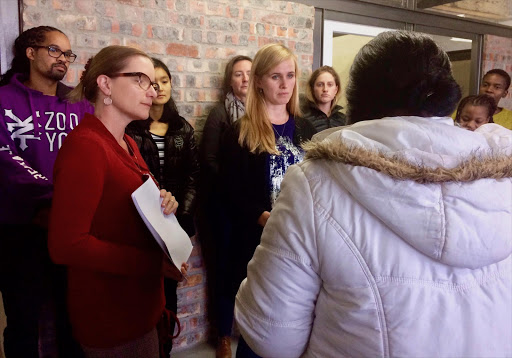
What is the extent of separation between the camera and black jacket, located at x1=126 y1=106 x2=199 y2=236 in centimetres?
281

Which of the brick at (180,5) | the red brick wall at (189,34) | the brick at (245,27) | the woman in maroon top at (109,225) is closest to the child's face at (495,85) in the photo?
the red brick wall at (189,34)

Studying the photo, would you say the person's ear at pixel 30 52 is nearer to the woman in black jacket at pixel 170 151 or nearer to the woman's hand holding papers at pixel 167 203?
the woman in black jacket at pixel 170 151

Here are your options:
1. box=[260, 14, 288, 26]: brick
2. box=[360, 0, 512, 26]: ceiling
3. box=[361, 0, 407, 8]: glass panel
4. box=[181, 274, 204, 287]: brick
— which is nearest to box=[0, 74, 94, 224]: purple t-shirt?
box=[181, 274, 204, 287]: brick

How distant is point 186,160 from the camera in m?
2.96

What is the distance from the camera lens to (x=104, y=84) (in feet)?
5.20

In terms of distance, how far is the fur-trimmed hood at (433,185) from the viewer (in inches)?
33.5

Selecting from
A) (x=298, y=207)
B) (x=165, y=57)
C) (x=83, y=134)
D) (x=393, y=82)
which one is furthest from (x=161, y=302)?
(x=165, y=57)

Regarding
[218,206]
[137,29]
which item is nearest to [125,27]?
[137,29]

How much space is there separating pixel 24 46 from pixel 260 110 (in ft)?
4.36

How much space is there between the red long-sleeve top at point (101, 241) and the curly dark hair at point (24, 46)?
1226mm

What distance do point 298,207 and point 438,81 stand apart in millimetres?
401

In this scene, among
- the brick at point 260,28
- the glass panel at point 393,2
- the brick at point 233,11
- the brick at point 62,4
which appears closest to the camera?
the brick at point 62,4

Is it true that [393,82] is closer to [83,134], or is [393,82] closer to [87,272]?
[83,134]

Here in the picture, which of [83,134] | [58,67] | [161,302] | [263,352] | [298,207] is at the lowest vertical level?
[161,302]
